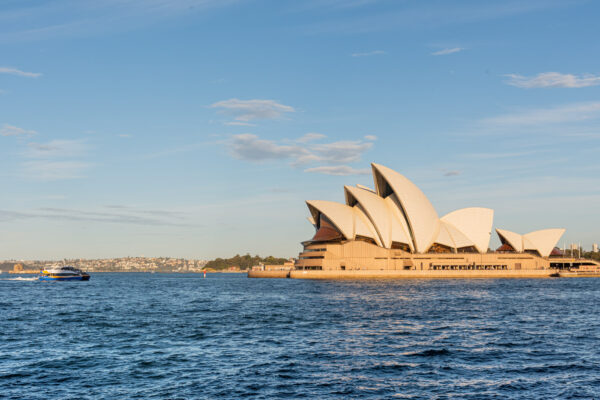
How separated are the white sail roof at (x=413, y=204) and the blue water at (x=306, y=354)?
6829 cm

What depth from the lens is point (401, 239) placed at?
118375mm

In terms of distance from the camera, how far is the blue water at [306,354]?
19.4 metres

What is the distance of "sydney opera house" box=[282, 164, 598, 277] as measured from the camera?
116062mm

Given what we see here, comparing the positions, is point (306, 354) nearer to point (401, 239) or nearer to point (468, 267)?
point (401, 239)

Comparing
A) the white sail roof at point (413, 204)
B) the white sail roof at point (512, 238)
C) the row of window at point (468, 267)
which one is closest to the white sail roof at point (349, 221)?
the white sail roof at point (413, 204)

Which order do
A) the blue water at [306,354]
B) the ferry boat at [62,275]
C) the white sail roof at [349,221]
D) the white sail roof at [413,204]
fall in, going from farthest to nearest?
the ferry boat at [62,275], the white sail roof at [349,221], the white sail roof at [413,204], the blue water at [306,354]

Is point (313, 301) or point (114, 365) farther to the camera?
point (313, 301)

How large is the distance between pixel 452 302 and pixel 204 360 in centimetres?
3381

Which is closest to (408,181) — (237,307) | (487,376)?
(237,307)

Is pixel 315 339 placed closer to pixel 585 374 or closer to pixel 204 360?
pixel 204 360

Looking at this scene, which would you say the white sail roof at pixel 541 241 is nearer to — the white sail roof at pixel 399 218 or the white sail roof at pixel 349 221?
the white sail roof at pixel 399 218

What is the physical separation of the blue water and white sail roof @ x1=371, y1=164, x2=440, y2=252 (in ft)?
224

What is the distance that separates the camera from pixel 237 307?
168 feet

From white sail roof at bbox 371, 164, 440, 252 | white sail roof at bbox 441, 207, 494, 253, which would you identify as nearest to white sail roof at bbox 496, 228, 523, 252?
white sail roof at bbox 441, 207, 494, 253
